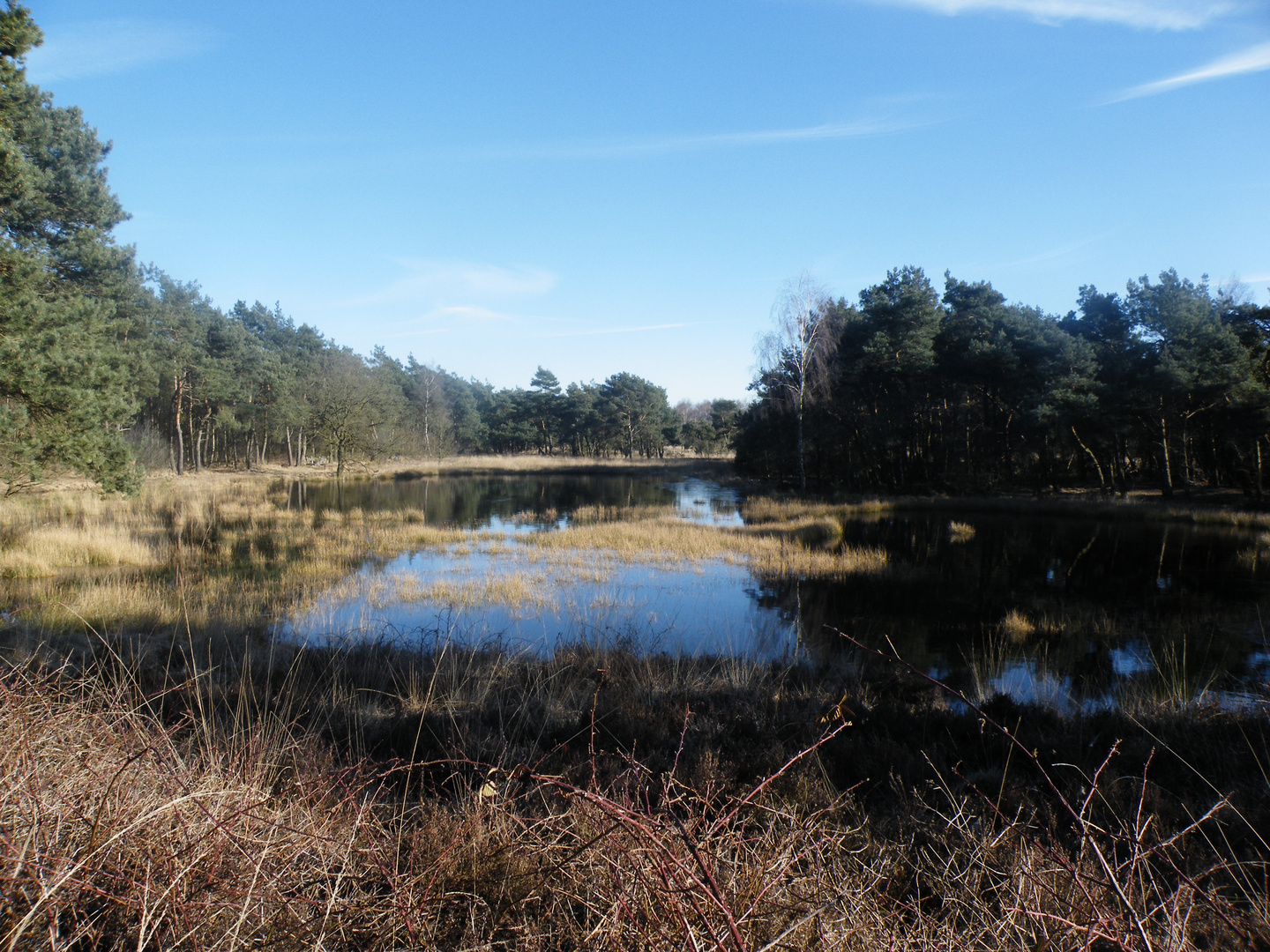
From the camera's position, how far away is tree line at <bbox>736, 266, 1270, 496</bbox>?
83.3 ft

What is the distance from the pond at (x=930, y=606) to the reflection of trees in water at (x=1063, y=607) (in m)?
0.05

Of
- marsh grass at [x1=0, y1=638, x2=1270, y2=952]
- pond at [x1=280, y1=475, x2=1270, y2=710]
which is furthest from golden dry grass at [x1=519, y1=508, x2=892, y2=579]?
marsh grass at [x1=0, y1=638, x2=1270, y2=952]

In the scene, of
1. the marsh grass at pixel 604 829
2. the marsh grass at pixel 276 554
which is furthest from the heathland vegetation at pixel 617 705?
the marsh grass at pixel 276 554

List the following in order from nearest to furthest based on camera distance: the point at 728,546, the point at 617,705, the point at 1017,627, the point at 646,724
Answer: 1. the point at 646,724
2. the point at 617,705
3. the point at 1017,627
4. the point at 728,546

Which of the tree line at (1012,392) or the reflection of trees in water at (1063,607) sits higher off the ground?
the tree line at (1012,392)

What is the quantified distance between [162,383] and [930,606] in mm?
47164

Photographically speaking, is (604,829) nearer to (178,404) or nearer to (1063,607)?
(1063,607)

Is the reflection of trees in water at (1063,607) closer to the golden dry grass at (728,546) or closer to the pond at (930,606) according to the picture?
the pond at (930,606)

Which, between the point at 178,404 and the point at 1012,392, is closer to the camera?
the point at 1012,392

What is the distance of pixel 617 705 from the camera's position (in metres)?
6.03

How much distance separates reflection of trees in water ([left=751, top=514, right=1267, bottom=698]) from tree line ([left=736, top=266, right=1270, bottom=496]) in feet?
29.5

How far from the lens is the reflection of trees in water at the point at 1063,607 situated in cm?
841

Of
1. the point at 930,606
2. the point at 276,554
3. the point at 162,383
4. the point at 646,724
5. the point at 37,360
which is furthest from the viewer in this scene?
the point at 162,383

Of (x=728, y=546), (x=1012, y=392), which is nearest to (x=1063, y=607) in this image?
(x=728, y=546)
